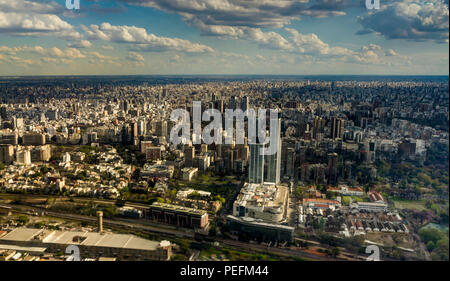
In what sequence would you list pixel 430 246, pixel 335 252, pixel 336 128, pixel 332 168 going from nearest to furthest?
1. pixel 430 246
2. pixel 335 252
3. pixel 332 168
4. pixel 336 128

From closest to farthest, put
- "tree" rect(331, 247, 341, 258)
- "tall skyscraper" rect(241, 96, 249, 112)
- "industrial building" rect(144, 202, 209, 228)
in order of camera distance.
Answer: "tree" rect(331, 247, 341, 258), "industrial building" rect(144, 202, 209, 228), "tall skyscraper" rect(241, 96, 249, 112)

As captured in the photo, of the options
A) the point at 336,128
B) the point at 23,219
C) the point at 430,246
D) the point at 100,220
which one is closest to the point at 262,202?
the point at 430,246

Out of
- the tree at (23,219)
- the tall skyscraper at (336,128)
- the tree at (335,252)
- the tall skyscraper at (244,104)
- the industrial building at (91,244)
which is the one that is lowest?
the tree at (335,252)

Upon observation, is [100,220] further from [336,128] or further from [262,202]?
[336,128]

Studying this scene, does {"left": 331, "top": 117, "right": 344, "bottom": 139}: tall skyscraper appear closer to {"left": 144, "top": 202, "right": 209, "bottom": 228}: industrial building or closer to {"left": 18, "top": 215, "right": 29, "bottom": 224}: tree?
{"left": 144, "top": 202, "right": 209, "bottom": 228}: industrial building

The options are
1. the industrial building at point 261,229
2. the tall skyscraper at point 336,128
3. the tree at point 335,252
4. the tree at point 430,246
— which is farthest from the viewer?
the tall skyscraper at point 336,128

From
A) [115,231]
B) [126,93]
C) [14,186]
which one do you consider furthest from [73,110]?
[115,231]

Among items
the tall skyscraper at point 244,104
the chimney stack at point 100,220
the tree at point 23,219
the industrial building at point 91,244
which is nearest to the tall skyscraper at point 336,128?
the tall skyscraper at point 244,104

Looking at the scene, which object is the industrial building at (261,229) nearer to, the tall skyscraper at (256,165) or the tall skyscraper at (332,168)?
the tall skyscraper at (256,165)

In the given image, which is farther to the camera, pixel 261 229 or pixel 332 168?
pixel 332 168

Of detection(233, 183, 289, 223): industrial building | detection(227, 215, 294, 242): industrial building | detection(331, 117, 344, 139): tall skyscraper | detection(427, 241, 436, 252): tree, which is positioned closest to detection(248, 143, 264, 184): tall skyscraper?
detection(233, 183, 289, 223): industrial building
